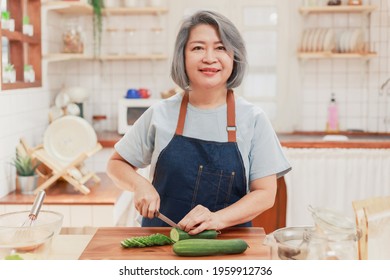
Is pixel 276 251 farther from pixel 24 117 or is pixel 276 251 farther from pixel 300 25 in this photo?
pixel 300 25

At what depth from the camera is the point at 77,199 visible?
1.75m

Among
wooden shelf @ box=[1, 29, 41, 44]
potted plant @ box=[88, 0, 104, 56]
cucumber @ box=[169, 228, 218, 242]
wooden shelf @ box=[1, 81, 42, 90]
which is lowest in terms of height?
cucumber @ box=[169, 228, 218, 242]

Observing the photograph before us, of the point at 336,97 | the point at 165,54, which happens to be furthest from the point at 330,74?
the point at 165,54

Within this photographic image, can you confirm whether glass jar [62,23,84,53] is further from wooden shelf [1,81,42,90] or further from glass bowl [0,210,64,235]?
glass bowl [0,210,64,235]

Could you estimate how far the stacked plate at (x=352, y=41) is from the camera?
2521 mm

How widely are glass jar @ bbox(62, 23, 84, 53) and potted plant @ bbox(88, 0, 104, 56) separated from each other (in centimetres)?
13

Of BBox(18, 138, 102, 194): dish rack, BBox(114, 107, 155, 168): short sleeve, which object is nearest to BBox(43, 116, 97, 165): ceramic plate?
BBox(18, 138, 102, 194): dish rack

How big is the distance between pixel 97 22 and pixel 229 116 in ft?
5.34

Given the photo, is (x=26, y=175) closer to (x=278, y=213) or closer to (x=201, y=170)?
(x=201, y=170)

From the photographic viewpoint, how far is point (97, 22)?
2.61m

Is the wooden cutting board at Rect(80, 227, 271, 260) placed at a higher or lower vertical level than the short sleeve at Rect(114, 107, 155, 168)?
lower

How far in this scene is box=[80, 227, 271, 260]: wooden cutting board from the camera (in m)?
0.87

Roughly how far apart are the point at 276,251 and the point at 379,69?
6.54ft

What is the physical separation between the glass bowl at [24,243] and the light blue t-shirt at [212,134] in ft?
1.00
